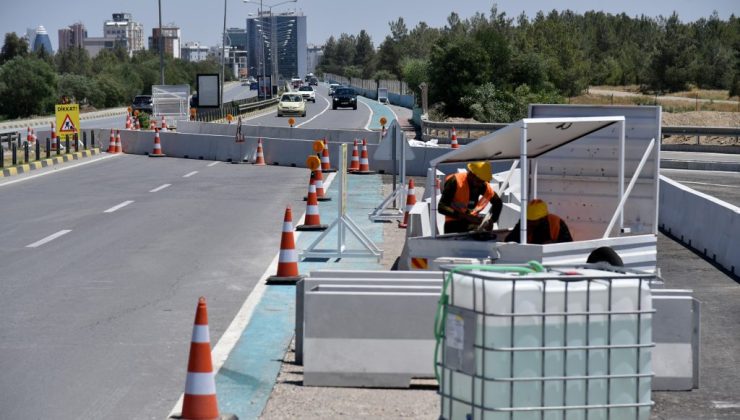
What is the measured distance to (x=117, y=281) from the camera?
44.8 feet

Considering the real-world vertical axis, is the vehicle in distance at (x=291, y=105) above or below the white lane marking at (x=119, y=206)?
above

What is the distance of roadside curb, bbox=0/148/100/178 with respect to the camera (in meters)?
31.1

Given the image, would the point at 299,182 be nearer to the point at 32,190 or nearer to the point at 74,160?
the point at 32,190

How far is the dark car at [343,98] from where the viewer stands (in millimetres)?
91500

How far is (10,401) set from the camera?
8352mm

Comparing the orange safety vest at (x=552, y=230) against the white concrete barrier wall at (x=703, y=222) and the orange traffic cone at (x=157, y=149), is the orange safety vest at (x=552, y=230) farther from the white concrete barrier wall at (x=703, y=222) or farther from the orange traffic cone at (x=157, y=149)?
the orange traffic cone at (x=157, y=149)

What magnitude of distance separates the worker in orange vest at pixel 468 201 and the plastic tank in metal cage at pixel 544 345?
539 centimetres

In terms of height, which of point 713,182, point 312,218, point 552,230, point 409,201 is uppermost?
point 552,230

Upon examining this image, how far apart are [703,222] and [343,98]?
75463mm

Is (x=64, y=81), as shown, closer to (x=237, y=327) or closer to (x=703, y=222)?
(x=703, y=222)

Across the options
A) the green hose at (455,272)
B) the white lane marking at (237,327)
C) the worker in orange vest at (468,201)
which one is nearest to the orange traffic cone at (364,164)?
the white lane marking at (237,327)

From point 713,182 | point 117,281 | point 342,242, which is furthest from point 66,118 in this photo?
point 117,281

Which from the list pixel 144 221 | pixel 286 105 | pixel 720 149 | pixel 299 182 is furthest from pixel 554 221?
pixel 286 105

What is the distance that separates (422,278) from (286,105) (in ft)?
222
